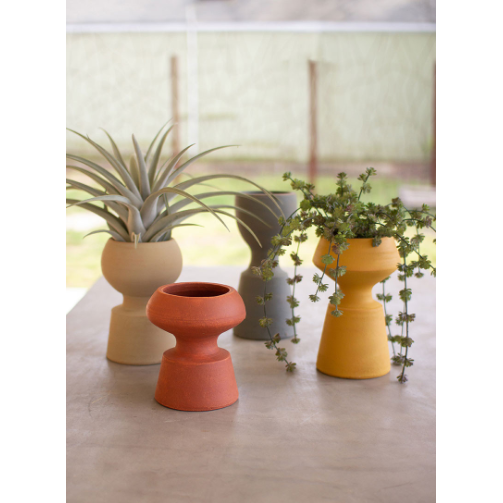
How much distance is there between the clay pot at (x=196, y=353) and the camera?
90 cm

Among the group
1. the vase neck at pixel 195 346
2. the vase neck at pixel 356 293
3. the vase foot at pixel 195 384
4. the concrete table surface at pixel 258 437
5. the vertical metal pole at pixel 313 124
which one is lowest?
the concrete table surface at pixel 258 437

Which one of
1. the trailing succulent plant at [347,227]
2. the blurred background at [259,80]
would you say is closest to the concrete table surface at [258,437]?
the trailing succulent plant at [347,227]

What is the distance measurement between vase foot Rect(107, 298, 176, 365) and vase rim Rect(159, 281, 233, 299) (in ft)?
0.50

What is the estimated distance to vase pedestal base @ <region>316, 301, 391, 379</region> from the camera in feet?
3.50

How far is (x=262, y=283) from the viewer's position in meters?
1.32

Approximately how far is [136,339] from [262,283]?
1.11 ft

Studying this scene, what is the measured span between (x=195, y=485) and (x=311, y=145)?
4.19 meters

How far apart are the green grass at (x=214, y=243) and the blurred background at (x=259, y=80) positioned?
34mm

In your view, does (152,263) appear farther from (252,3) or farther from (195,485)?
(252,3)

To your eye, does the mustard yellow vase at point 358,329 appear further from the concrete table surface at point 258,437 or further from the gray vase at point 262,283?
the gray vase at point 262,283

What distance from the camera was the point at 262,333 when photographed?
4.33ft

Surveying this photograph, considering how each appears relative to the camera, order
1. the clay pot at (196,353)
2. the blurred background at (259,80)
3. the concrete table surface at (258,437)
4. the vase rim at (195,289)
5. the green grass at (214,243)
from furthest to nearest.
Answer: the blurred background at (259,80) < the green grass at (214,243) < the vase rim at (195,289) < the clay pot at (196,353) < the concrete table surface at (258,437)
